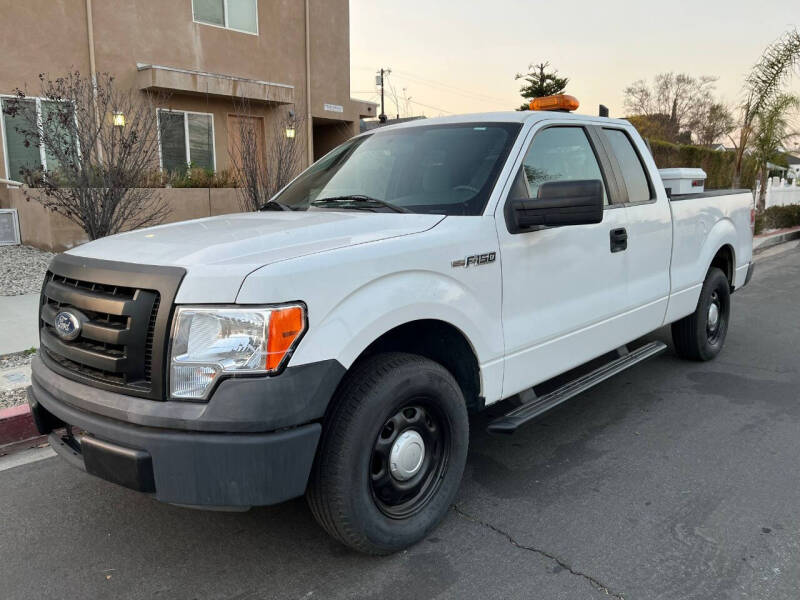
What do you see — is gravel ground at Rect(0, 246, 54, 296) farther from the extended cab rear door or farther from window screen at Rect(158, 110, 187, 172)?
the extended cab rear door

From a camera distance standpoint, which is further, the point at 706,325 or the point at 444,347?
the point at 706,325

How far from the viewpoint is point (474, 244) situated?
310 cm

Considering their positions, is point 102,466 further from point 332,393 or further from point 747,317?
point 747,317

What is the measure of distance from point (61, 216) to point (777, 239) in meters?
15.2

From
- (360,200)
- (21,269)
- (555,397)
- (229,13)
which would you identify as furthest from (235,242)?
(229,13)

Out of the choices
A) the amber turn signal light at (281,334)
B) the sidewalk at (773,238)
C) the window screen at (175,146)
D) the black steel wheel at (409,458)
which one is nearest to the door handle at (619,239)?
the black steel wheel at (409,458)

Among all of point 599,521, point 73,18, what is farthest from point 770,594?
point 73,18

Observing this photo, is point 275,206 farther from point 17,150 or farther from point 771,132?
point 771,132

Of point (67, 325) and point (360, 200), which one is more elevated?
point (360, 200)

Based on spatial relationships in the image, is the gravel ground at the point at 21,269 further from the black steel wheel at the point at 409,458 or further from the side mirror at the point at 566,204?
the side mirror at the point at 566,204

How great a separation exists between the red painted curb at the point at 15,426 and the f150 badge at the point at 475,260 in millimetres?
2912

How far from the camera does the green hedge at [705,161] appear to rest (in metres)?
18.9

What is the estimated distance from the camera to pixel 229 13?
1517 centimetres

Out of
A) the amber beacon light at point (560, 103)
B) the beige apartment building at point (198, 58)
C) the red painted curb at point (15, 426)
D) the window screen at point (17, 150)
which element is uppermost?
the beige apartment building at point (198, 58)
